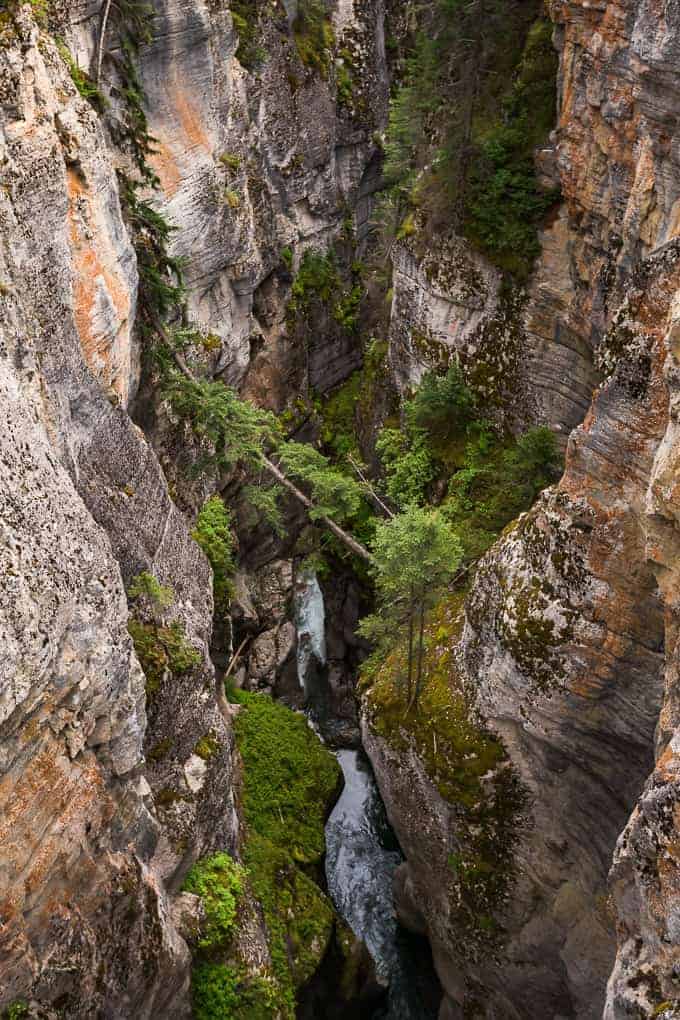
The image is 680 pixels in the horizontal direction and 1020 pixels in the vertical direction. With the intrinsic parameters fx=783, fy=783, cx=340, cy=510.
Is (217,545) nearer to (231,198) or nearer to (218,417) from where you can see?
(218,417)

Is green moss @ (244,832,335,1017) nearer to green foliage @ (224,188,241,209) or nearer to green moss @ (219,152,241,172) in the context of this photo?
green foliage @ (224,188,241,209)

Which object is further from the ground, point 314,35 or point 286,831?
point 314,35

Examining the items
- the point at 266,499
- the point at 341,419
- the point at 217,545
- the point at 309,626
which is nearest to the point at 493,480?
the point at 266,499

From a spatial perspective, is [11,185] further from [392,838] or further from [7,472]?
[392,838]

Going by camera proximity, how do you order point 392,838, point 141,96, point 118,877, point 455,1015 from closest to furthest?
point 118,877 → point 455,1015 → point 141,96 → point 392,838

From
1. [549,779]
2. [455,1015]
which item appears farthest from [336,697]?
[549,779]

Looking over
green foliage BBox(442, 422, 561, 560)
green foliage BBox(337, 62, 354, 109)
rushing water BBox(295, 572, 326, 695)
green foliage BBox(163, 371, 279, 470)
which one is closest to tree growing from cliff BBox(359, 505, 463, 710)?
green foliage BBox(442, 422, 561, 560)
